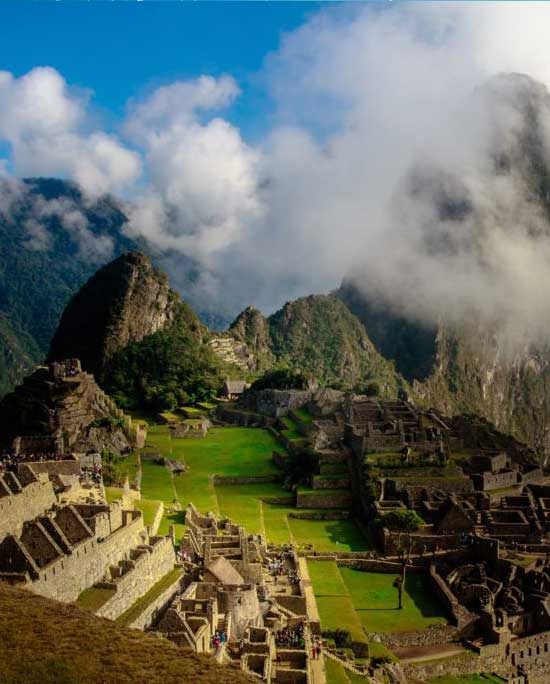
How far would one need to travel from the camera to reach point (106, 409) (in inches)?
2372

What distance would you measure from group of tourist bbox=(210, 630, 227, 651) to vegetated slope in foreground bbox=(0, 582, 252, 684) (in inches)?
206

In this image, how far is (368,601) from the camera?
3181 centimetres

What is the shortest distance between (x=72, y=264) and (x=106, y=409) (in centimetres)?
6701

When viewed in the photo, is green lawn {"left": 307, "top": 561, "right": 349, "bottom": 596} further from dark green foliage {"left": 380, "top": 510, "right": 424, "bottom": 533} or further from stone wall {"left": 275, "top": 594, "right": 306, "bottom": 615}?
dark green foliage {"left": 380, "top": 510, "right": 424, "bottom": 533}

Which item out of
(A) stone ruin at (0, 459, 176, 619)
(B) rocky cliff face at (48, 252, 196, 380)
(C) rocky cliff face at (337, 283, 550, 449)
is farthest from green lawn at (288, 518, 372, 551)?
(C) rocky cliff face at (337, 283, 550, 449)

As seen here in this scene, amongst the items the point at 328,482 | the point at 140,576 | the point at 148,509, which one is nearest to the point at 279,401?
the point at 328,482

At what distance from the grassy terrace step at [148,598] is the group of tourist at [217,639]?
2.00 meters

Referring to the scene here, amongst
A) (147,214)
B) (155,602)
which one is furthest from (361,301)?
(155,602)

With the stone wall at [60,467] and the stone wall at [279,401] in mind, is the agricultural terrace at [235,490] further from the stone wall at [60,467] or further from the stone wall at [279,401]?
the stone wall at [279,401]

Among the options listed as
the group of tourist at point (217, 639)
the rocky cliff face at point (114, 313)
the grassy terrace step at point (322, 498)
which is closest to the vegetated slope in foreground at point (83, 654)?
the group of tourist at point (217, 639)

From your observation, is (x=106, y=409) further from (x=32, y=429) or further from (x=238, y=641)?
(x=238, y=641)

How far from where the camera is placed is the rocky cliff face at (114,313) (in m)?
91.4

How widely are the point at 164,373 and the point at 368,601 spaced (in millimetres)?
55995

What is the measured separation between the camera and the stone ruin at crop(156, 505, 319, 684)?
65.9 feet
